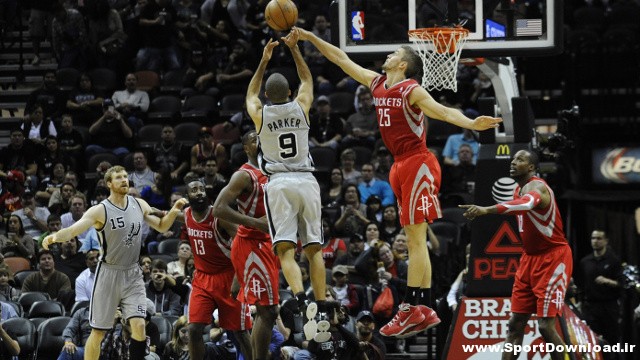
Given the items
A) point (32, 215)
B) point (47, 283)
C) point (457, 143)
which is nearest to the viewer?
point (47, 283)

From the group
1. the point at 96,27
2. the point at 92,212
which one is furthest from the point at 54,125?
the point at 92,212

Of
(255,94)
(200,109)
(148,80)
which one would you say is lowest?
(200,109)

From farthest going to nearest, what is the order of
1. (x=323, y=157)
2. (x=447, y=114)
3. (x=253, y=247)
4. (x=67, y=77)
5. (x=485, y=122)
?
(x=67, y=77) → (x=323, y=157) → (x=253, y=247) → (x=447, y=114) → (x=485, y=122)

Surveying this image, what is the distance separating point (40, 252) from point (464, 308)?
568cm

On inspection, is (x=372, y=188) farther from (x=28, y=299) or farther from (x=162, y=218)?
(x=162, y=218)

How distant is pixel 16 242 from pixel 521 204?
8493 mm

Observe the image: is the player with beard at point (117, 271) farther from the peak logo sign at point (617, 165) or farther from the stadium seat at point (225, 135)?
the peak logo sign at point (617, 165)

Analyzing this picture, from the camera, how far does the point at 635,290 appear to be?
16.7 m

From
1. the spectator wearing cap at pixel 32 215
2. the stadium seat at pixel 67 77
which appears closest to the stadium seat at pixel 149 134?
the stadium seat at pixel 67 77

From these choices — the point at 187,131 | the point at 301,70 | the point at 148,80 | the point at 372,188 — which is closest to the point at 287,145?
the point at 301,70

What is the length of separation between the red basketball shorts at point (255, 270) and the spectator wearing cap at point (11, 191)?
786 centimetres

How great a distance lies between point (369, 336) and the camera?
48.7ft

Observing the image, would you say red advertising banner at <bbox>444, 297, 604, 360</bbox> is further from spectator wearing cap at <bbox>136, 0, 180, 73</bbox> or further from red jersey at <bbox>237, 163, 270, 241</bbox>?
spectator wearing cap at <bbox>136, 0, 180, 73</bbox>

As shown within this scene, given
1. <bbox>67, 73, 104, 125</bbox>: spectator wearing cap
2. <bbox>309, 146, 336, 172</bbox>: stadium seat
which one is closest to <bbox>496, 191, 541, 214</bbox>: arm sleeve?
<bbox>309, 146, 336, 172</bbox>: stadium seat
